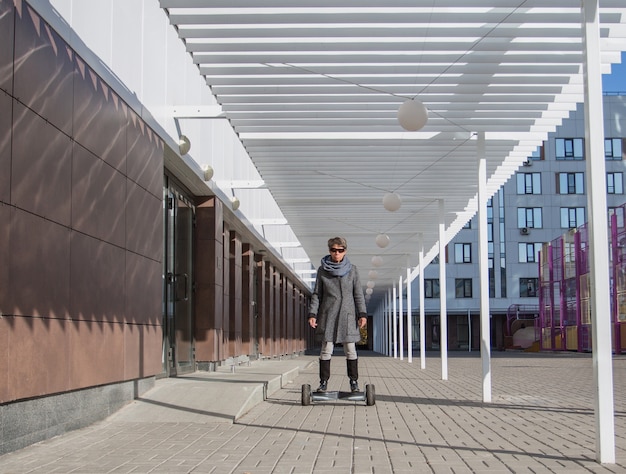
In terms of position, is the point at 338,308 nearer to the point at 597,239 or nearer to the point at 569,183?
the point at 597,239

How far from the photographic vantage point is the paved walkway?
213 inches

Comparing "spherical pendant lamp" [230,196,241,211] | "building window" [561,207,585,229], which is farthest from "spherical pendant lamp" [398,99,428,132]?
"building window" [561,207,585,229]

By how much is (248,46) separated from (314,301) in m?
2.76

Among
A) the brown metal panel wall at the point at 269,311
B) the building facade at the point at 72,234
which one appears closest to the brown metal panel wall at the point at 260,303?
the brown metal panel wall at the point at 269,311

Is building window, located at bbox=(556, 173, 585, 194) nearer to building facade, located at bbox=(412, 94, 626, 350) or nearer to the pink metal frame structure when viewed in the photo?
building facade, located at bbox=(412, 94, 626, 350)

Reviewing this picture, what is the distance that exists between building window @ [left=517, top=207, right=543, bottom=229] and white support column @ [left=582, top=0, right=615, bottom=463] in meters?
58.2

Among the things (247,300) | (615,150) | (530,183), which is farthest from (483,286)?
(615,150)

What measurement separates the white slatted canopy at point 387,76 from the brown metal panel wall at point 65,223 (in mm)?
1267

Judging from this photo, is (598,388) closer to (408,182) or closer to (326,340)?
(326,340)

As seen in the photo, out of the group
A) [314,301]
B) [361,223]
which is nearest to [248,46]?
[314,301]

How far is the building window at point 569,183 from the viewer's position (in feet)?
206

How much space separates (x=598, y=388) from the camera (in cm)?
574

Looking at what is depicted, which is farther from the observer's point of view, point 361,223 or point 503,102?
point 361,223

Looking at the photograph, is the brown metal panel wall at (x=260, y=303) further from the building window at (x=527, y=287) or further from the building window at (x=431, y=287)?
the building window at (x=527, y=287)
